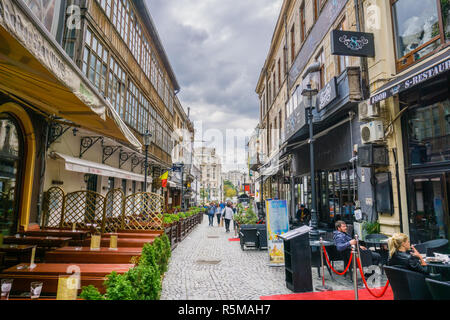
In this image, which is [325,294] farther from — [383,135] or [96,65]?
[96,65]

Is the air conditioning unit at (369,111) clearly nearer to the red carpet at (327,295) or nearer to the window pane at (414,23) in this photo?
the window pane at (414,23)

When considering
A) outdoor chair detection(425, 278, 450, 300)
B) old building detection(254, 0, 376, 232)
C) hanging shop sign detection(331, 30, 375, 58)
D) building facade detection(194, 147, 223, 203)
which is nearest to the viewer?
outdoor chair detection(425, 278, 450, 300)

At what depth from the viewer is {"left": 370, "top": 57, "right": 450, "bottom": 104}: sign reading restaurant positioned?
548 centimetres

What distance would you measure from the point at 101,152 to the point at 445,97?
12762 mm

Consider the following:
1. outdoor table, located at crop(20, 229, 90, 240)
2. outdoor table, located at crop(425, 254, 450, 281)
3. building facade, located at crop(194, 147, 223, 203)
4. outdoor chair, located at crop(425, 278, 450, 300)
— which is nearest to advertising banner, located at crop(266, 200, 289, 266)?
outdoor table, located at crop(425, 254, 450, 281)

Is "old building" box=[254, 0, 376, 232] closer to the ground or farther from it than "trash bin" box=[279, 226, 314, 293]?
farther from it

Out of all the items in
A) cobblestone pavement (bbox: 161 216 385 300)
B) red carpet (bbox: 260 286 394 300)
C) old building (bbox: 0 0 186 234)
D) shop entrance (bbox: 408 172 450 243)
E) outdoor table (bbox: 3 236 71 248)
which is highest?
old building (bbox: 0 0 186 234)

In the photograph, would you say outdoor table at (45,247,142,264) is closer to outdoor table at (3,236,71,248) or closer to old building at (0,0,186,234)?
outdoor table at (3,236,71,248)

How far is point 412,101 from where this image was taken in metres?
7.52

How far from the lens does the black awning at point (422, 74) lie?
5.50 metres

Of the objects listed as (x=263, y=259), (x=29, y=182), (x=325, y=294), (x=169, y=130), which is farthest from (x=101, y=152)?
(x=169, y=130)

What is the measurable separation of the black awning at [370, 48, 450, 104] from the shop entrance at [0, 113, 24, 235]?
943 cm

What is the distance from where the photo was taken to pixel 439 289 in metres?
3.12

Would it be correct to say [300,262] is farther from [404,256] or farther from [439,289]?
[439,289]
